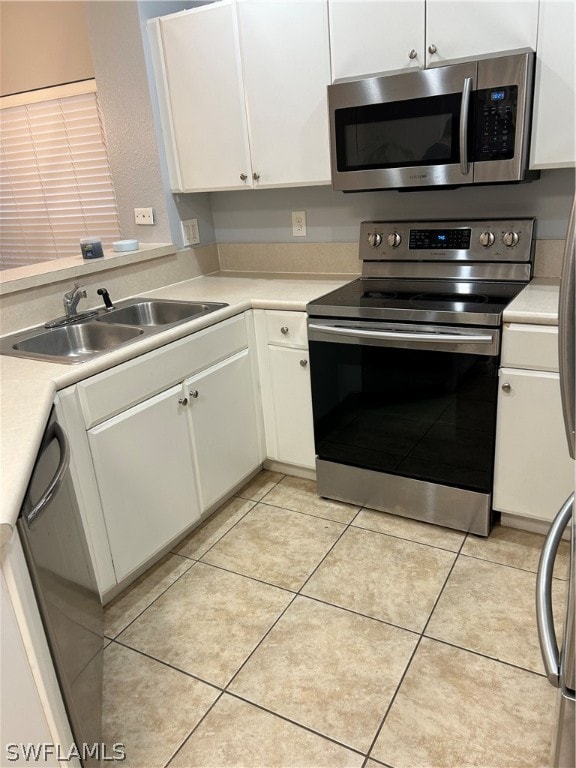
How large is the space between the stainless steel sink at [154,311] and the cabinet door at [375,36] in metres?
1.04

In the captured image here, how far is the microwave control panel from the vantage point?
6.27 feet

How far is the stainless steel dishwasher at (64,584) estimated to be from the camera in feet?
3.71

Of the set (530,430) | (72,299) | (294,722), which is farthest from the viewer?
(72,299)

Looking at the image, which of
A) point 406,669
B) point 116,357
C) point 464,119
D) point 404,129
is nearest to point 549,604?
point 406,669

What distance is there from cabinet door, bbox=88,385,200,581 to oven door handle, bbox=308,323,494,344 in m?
0.63

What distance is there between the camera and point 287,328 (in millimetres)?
2400

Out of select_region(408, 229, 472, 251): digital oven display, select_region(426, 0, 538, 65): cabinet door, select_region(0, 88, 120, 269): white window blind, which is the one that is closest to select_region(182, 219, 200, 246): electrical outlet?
select_region(0, 88, 120, 269): white window blind

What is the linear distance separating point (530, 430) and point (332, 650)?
99 centimetres

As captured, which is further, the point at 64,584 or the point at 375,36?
the point at 375,36

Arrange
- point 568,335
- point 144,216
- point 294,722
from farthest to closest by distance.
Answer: point 144,216 → point 294,722 → point 568,335

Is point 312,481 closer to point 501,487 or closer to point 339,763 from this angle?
point 501,487

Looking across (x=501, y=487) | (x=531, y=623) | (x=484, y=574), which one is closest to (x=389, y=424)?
(x=501, y=487)

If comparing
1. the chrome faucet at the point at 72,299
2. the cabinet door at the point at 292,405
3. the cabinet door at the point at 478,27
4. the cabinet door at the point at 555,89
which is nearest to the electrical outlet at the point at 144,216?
the chrome faucet at the point at 72,299

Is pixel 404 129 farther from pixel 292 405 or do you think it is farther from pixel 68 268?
pixel 68 268
